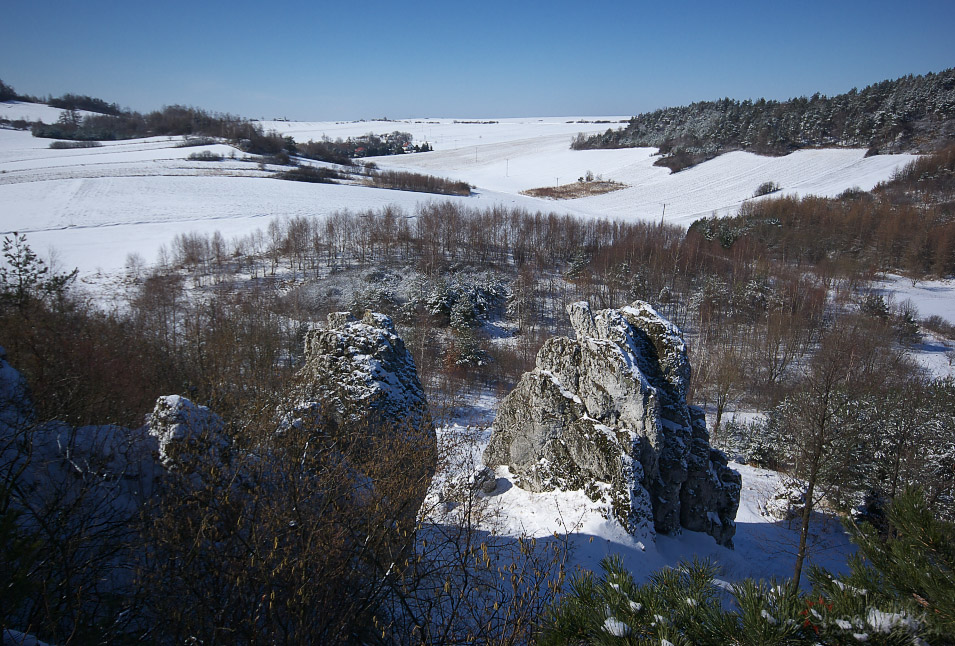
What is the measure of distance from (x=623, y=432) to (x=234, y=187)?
62451 mm

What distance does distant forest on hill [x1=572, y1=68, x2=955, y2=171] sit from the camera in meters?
72.7

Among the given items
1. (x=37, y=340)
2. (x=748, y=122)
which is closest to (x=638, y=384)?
(x=37, y=340)

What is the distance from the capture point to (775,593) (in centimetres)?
303

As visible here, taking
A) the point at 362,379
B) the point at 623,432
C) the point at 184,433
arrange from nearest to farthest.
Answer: the point at 184,433 → the point at 362,379 → the point at 623,432

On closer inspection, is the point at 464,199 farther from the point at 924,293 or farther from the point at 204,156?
the point at 924,293

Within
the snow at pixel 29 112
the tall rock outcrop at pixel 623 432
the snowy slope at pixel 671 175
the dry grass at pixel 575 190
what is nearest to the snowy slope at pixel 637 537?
the tall rock outcrop at pixel 623 432

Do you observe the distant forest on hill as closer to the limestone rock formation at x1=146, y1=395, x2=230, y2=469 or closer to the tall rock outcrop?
the tall rock outcrop

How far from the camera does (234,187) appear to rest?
196ft

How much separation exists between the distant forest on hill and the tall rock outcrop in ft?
277

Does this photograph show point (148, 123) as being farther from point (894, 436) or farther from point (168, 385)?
point (894, 436)

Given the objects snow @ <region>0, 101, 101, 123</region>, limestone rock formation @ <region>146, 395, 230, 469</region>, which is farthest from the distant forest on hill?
snow @ <region>0, 101, 101, 123</region>

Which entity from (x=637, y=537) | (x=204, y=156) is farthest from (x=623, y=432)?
(x=204, y=156)

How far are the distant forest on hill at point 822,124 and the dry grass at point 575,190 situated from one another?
515 inches

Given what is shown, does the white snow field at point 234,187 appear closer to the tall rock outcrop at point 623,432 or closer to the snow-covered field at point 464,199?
the snow-covered field at point 464,199
